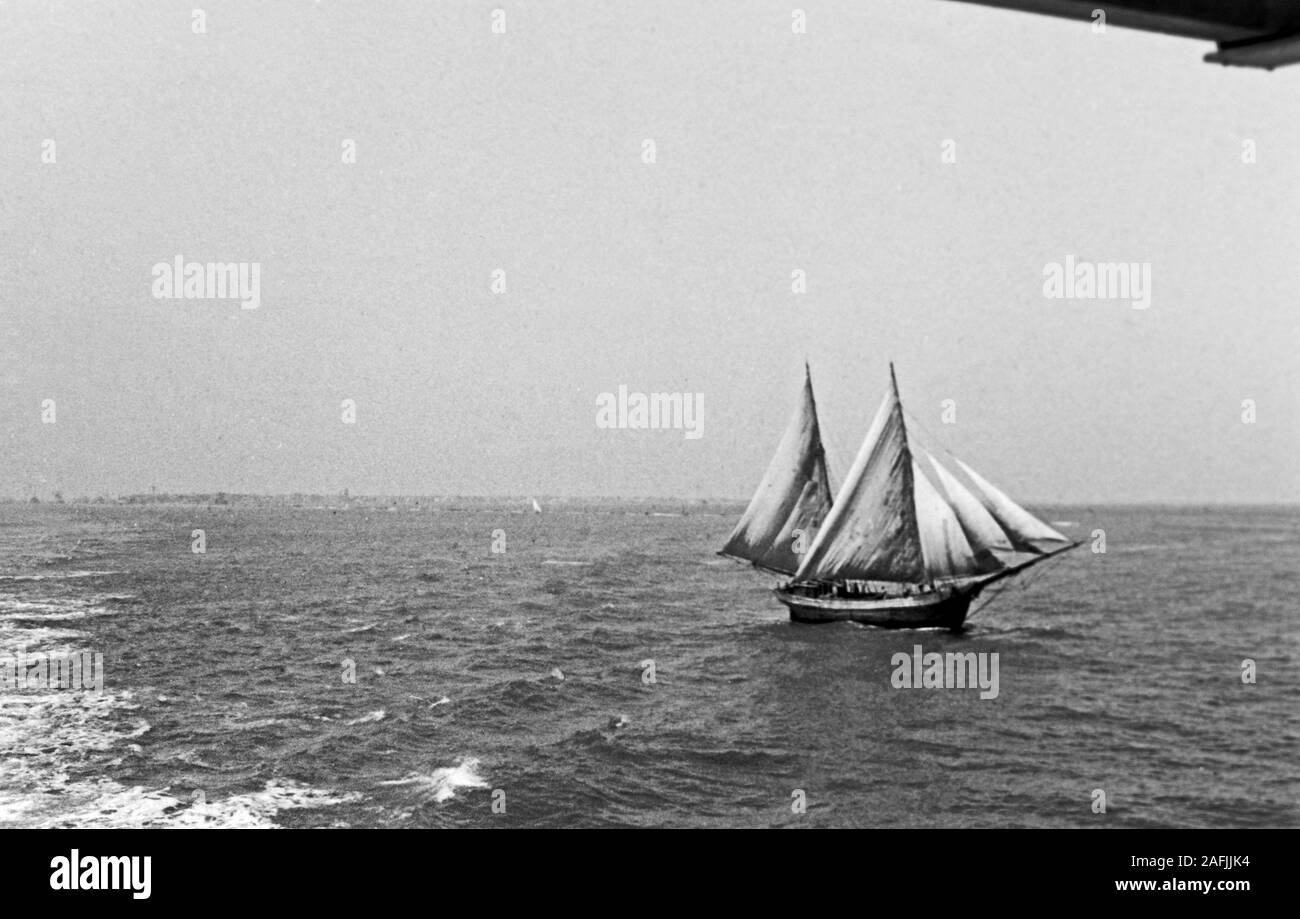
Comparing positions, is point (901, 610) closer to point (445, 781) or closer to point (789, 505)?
point (789, 505)

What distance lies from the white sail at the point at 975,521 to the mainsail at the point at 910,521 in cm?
2

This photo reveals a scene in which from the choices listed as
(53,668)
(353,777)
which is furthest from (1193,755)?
(53,668)

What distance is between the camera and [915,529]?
70.7ft

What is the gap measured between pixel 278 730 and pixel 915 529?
1151 cm

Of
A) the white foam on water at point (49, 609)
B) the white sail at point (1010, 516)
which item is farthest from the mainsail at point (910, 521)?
the white foam on water at point (49, 609)

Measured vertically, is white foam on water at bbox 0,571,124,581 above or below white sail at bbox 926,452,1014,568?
below

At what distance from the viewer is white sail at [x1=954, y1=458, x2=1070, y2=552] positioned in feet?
70.1

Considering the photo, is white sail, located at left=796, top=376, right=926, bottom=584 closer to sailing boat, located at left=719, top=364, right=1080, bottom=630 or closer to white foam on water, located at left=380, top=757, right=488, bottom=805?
sailing boat, located at left=719, top=364, right=1080, bottom=630

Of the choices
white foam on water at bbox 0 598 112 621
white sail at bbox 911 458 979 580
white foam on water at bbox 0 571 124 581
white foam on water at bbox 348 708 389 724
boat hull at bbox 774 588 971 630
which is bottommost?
white foam on water at bbox 348 708 389 724

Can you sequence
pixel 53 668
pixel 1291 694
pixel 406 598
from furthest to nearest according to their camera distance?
1. pixel 406 598
2. pixel 1291 694
3. pixel 53 668

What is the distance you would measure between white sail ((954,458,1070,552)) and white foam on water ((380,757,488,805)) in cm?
1015

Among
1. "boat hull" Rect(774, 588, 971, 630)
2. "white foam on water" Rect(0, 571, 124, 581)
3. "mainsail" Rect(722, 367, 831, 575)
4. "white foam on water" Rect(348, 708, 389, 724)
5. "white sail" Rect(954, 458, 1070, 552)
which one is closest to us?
"white foam on water" Rect(348, 708, 389, 724)

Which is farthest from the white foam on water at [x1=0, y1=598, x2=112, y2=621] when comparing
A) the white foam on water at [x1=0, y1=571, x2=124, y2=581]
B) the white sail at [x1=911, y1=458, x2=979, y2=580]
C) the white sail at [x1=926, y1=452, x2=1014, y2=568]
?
the white sail at [x1=926, y1=452, x2=1014, y2=568]
